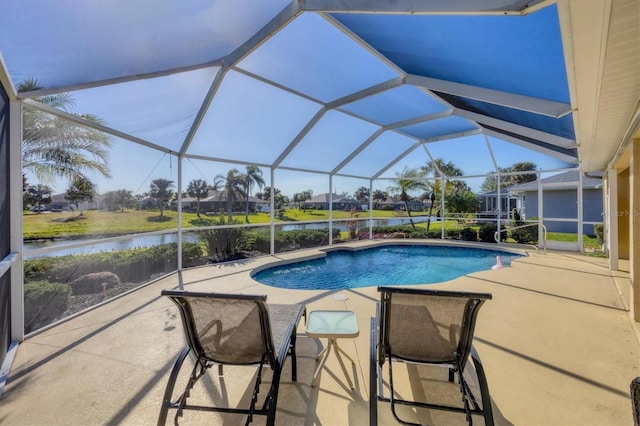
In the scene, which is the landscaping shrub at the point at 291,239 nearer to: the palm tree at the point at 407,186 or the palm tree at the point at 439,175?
the palm tree at the point at 407,186

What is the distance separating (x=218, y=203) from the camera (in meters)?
9.34

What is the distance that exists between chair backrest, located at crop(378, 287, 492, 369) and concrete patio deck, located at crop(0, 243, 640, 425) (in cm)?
51

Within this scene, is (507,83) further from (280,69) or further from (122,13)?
(122,13)

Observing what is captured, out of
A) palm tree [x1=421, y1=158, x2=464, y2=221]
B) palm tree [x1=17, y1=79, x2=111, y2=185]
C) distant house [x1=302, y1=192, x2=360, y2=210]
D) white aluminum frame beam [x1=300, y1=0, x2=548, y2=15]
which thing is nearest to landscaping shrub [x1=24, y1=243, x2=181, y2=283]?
palm tree [x1=17, y1=79, x2=111, y2=185]

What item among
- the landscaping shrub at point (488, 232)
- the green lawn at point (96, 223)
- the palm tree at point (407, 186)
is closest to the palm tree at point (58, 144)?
the green lawn at point (96, 223)

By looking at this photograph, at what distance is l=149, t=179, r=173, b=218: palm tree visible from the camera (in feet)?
20.2

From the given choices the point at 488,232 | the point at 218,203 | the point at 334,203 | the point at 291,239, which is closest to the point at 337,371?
the point at 218,203

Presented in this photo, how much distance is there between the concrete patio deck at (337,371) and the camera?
209 cm

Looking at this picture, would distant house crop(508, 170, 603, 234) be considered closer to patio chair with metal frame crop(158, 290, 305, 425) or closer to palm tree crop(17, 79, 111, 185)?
patio chair with metal frame crop(158, 290, 305, 425)

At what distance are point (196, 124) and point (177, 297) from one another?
Answer: 4.97m

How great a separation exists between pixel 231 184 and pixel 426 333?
9139 millimetres

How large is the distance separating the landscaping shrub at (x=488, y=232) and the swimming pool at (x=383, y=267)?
141cm

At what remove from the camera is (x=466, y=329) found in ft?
6.22

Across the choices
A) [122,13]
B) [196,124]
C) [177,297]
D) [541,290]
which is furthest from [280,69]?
[541,290]
